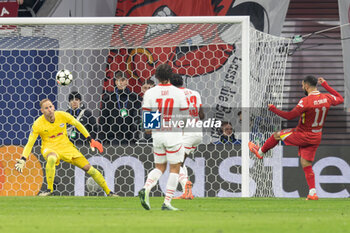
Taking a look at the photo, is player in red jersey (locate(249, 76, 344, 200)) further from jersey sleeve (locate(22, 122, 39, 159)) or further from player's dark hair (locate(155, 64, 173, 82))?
jersey sleeve (locate(22, 122, 39, 159))

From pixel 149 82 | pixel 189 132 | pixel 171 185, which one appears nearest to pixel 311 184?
pixel 189 132

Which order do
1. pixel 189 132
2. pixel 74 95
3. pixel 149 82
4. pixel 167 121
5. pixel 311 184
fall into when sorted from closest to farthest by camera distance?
pixel 167 121 → pixel 311 184 → pixel 189 132 → pixel 74 95 → pixel 149 82

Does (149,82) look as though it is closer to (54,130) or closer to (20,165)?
(54,130)

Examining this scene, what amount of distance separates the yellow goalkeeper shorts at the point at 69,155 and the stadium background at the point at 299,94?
90 centimetres

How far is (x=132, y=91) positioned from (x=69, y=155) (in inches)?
74.7

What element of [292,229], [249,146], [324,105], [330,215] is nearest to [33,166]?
[249,146]

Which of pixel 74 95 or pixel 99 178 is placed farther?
pixel 74 95

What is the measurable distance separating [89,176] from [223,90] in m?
2.92

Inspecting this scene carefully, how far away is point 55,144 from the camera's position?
12234mm

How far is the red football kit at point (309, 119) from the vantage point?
11.2 metres

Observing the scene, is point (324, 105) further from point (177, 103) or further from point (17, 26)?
point (17, 26)

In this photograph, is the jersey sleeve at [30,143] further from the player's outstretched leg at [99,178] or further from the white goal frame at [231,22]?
the white goal frame at [231,22]

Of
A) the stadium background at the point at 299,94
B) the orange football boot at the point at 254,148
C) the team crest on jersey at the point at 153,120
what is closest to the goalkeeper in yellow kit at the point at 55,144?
the stadium background at the point at 299,94

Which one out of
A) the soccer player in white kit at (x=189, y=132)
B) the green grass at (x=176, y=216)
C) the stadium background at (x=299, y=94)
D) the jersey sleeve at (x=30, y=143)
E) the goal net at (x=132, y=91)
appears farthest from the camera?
the stadium background at (x=299, y=94)
